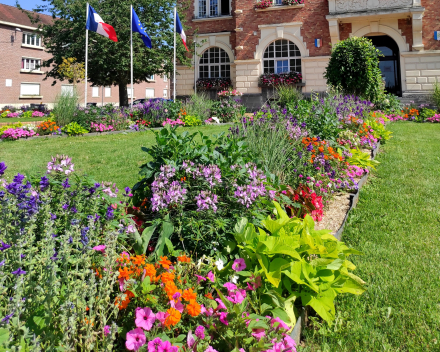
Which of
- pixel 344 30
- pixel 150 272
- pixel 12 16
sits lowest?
pixel 150 272

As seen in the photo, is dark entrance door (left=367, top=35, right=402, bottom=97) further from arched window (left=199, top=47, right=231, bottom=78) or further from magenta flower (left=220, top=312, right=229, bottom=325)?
magenta flower (left=220, top=312, right=229, bottom=325)

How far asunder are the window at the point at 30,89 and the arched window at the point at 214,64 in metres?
21.1

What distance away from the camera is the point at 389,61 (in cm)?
1895

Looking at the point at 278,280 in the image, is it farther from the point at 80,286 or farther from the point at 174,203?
the point at 80,286

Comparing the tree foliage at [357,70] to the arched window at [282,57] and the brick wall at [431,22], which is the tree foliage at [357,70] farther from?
the arched window at [282,57]

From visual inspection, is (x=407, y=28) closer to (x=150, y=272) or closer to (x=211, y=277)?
(x=211, y=277)

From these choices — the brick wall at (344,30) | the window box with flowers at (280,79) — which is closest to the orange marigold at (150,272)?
the window box with flowers at (280,79)

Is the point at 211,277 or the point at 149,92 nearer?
the point at 211,277

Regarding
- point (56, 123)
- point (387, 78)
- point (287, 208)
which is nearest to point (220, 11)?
point (387, 78)

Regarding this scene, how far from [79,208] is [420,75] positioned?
60.5ft

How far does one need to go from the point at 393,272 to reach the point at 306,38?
57.1 feet

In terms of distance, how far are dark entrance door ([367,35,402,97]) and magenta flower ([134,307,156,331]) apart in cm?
2002

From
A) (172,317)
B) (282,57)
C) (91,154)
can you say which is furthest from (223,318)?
(282,57)

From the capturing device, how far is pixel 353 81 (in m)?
11.3
